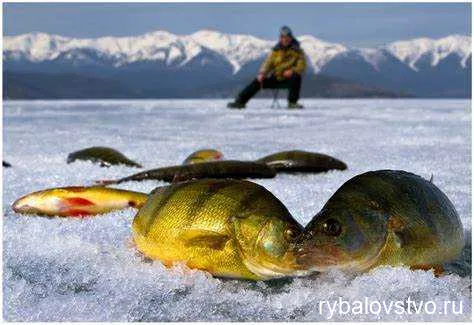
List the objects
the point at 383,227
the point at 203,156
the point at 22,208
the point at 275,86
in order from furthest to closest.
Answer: the point at 275,86 < the point at 203,156 < the point at 22,208 < the point at 383,227

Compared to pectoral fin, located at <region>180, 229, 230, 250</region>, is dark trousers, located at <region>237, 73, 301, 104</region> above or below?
below

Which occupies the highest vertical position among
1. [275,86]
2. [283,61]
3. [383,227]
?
[383,227]

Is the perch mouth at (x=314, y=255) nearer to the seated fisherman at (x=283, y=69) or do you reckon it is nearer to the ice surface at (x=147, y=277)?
the ice surface at (x=147, y=277)

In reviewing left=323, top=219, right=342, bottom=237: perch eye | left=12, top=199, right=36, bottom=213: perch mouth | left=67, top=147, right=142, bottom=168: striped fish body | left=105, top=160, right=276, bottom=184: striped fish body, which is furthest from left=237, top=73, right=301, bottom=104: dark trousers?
left=323, top=219, right=342, bottom=237: perch eye

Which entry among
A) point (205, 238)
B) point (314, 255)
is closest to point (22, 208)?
point (205, 238)

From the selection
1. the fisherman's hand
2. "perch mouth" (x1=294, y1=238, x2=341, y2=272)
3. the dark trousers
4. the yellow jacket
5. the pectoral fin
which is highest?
"perch mouth" (x1=294, y1=238, x2=341, y2=272)

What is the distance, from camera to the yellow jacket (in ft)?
48.6

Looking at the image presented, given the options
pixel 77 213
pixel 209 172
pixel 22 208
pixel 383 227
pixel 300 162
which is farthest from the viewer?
pixel 300 162

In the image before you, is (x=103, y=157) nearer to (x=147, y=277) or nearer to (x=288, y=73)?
(x=147, y=277)

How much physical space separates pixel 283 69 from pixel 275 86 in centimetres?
53

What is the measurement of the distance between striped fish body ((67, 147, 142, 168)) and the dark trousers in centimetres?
986

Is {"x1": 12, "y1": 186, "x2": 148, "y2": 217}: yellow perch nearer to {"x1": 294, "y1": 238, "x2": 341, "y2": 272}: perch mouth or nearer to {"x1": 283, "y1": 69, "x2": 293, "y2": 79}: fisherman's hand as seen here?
{"x1": 294, "y1": 238, "x2": 341, "y2": 272}: perch mouth

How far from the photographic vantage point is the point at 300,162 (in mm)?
4797

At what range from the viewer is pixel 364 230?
192 cm
